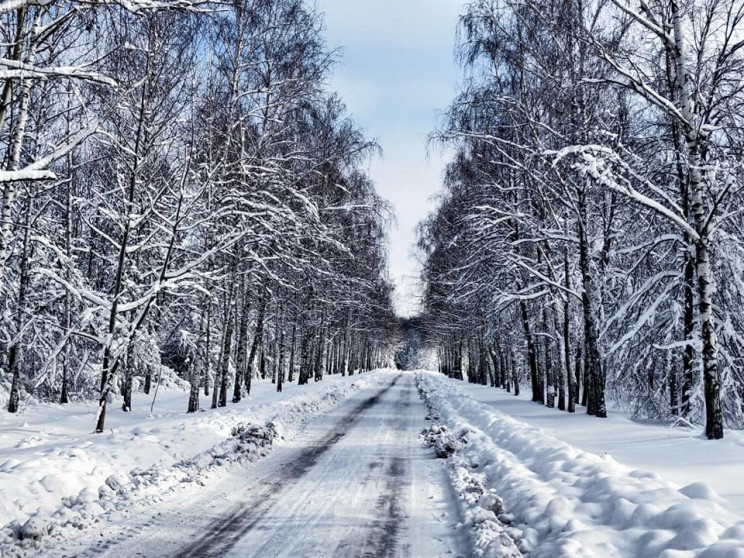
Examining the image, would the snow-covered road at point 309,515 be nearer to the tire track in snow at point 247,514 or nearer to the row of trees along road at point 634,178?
the tire track in snow at point 247,514

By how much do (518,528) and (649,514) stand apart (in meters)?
1.20

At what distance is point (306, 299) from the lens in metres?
26.2

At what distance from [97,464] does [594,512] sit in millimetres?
5709

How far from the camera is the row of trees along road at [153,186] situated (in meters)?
9.16

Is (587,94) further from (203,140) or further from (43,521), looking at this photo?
(43,521)

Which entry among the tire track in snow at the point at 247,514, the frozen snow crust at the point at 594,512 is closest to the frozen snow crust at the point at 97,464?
the tire track in snow at the point at 247,514

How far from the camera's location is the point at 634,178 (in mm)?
11828

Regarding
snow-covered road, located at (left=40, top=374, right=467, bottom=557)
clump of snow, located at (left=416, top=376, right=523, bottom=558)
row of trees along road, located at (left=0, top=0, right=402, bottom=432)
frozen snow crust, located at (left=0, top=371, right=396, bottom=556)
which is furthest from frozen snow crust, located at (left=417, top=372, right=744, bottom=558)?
row of trees along road, located at (left=0, top=0, right=402, bottom=432)

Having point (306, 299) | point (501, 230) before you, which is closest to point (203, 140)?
point (501, 230)

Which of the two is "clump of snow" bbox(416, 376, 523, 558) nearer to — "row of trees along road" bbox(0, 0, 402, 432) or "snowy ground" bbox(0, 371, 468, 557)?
"snowy ground" bbox(0, 371, 468, 557)

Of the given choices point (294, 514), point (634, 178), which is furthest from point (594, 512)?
point (634, 178)

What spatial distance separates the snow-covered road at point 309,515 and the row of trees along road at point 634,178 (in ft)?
16.4

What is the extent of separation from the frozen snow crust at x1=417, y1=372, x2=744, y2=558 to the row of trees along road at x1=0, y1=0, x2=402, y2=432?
4926 mm

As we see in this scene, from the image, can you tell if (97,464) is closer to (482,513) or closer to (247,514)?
(247,514)
